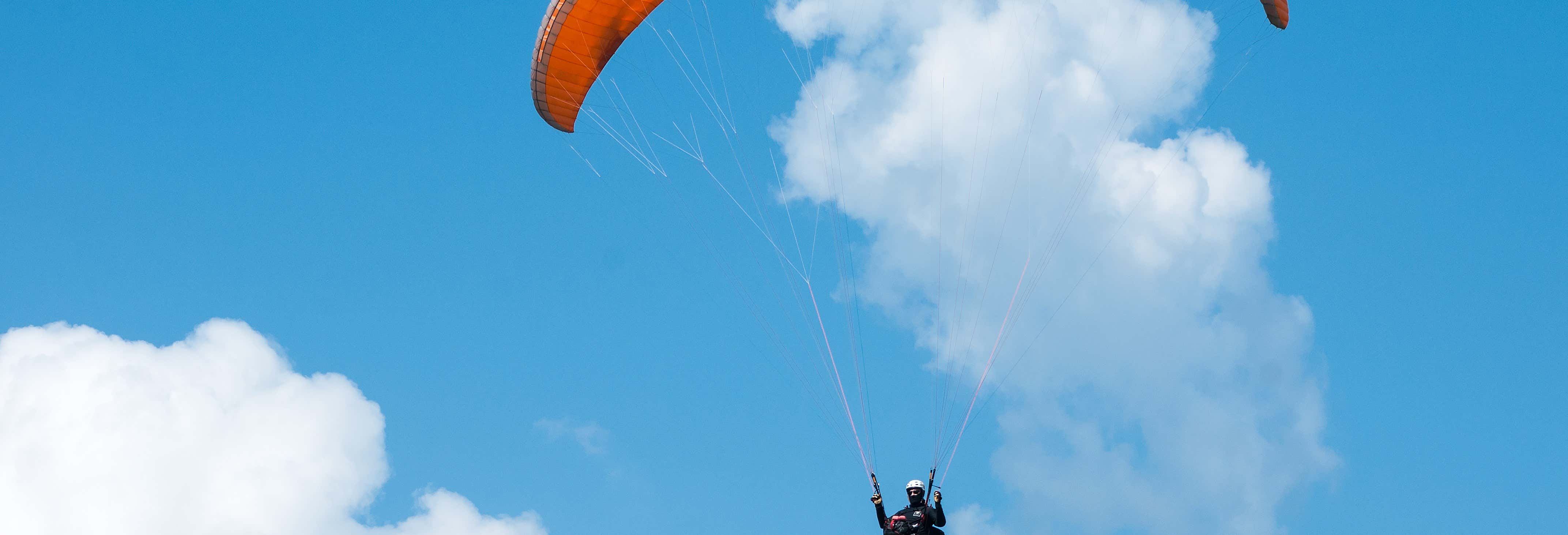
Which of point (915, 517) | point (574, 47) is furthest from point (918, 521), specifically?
point (574, 47)

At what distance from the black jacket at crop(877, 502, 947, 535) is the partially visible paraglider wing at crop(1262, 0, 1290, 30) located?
30.9 ft

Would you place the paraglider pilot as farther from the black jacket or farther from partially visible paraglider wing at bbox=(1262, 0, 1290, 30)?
partially visible paraglider wing at bbox=(1262, 0, 1290, 30)

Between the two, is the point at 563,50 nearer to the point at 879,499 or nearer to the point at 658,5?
the point at 658,5

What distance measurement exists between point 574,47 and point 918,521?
887cm

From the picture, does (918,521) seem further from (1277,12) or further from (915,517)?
(1277,12)

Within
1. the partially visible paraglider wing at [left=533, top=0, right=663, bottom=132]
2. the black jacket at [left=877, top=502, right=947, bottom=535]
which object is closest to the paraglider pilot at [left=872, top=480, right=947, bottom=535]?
the black jacket at [left=877, top=502, right=947, bottom=535]

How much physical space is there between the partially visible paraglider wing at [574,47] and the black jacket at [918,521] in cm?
859

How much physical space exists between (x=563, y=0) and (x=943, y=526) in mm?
9125

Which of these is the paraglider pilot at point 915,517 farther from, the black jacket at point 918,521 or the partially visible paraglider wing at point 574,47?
the partially visible paraglider wing at point 574,47

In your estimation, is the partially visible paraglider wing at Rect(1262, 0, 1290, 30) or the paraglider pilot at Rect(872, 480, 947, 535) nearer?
the paraglider pilot at Rect(872, 480, 947, 535)

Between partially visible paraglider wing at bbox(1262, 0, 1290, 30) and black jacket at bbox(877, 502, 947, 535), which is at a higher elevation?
partially visible paraglider wing at bbox(1262, 0, 1290, 30)

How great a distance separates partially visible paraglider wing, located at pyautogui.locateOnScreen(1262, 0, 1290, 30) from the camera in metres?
21.3

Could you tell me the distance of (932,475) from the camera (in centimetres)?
1780

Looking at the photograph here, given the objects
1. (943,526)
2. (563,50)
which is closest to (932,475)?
(943,526)
